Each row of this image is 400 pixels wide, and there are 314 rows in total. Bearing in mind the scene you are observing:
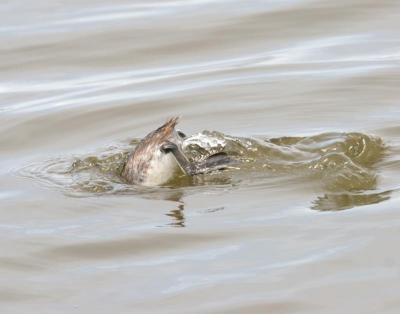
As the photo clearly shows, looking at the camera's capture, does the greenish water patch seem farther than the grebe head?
No

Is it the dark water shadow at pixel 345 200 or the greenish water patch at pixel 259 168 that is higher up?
the greenish water patch at pixel 259 168

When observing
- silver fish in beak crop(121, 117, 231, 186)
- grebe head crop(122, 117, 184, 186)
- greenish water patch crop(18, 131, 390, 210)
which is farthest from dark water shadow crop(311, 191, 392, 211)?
grebe head crop(122, 117, 184, 186)

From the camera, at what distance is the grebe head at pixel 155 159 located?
867 cm

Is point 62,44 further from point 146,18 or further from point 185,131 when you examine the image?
point 185,131

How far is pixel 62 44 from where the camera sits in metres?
14.1

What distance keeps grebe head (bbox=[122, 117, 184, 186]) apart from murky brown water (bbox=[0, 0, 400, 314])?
101 millimetres

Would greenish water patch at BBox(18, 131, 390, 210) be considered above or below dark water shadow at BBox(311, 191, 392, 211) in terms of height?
above

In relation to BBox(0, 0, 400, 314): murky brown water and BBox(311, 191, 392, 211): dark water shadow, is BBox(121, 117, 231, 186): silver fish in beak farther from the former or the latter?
BBox(311, 191, 392, 211): dark water shadow

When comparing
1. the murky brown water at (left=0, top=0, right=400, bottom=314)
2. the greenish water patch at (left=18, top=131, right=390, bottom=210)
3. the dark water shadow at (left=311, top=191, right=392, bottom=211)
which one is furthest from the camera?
the greenish water patch at (left=18, top=131, right=390, bottom=210)

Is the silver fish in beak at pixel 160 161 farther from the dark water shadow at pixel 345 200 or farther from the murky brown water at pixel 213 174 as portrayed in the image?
the dark water shadow at pixel 345 200

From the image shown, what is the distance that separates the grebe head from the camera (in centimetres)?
867

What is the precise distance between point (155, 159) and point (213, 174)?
0.52 m

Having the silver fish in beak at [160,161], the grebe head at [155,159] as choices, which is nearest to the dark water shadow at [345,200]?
the silver fish in beak at [160,161]

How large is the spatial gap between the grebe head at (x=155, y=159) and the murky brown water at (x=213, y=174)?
10 centimetres
